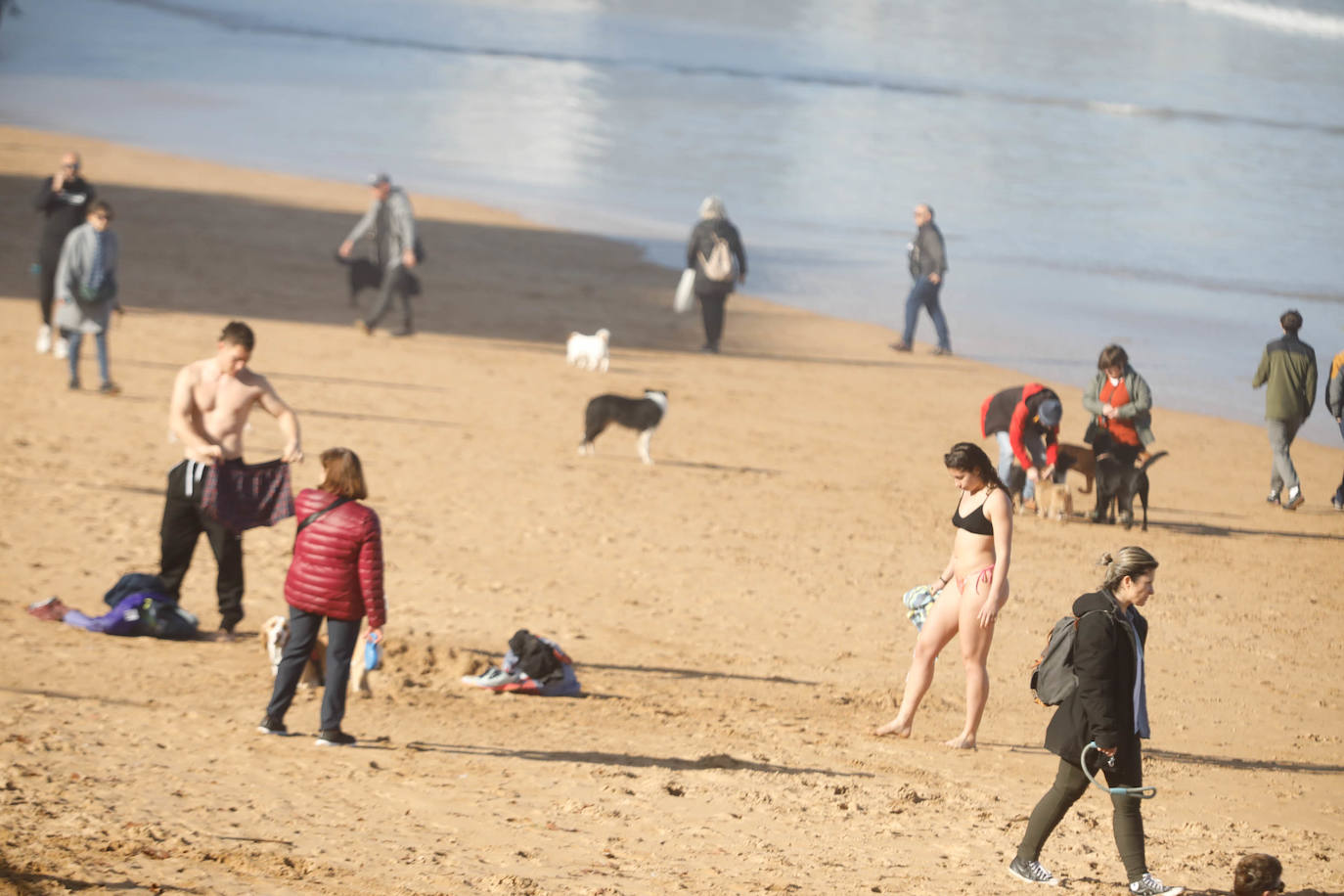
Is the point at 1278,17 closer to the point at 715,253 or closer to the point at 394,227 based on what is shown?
the point at 715,253

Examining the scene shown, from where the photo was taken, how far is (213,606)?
10.5 metres

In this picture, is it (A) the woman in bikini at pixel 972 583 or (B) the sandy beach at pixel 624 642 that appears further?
(A) the woman in bikini at pixel 972 583

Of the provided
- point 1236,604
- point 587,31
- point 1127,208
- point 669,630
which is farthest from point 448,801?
point 587,31

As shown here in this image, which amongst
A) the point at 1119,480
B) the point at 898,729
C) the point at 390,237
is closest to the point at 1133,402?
the point at 1119,480

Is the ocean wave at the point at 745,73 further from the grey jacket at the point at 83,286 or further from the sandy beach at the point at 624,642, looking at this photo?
the grey jacket at the point at 83,286

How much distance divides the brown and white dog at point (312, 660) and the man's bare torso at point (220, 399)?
1.22 m

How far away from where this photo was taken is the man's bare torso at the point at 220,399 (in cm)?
934

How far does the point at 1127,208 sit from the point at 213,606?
3169 cm

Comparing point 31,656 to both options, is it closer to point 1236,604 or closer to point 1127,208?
point 1236,604

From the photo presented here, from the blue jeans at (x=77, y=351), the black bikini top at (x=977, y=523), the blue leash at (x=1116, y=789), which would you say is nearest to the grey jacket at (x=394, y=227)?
the blue jeans at (x=77, y=351)

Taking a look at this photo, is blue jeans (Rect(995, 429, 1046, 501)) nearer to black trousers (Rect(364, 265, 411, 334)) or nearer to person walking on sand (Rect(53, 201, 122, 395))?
person walking on sand (Rect(53, 201, 122, 395))

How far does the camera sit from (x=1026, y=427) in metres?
13.2

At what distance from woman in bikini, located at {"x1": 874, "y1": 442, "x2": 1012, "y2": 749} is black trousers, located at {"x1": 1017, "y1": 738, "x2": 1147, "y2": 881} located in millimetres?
1592

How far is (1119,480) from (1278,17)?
105 m
